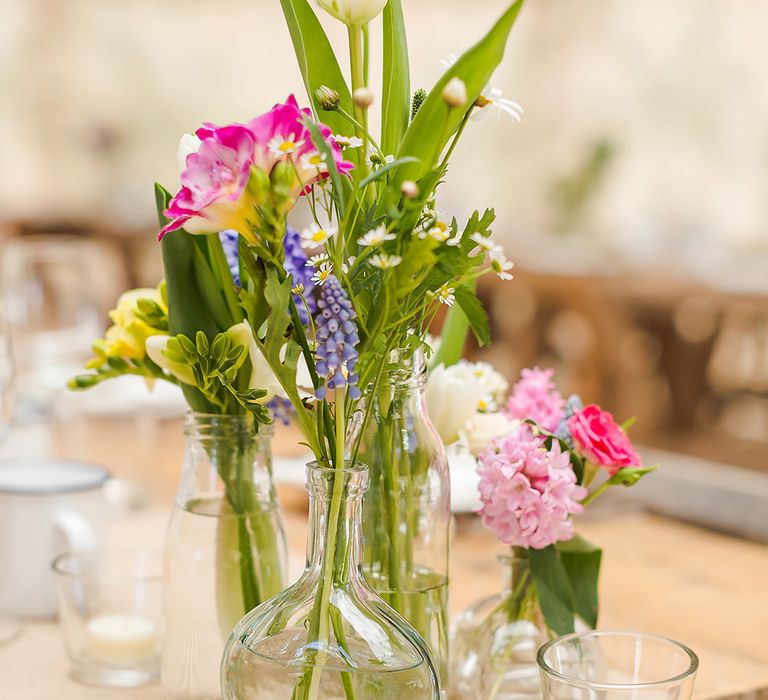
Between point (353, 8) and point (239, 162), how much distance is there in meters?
0.11

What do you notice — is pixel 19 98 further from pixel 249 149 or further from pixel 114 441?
pixel 249 149

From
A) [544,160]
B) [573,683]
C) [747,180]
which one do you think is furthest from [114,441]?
[544,160]

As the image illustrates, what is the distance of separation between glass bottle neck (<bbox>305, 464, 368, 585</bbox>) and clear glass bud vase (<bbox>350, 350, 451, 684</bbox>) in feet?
0.24

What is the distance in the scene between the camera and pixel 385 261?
19.0 inches

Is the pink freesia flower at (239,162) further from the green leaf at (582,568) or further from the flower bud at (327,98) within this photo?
the green leaf at (582,568)

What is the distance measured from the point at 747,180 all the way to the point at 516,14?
4.86 metres

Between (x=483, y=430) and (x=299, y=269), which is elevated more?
(x=299, y=269)

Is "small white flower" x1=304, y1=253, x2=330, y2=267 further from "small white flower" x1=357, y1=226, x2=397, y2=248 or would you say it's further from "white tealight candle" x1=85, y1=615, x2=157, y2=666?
"white tealight candle" x1=85, y1=615, x2=157, y2=666

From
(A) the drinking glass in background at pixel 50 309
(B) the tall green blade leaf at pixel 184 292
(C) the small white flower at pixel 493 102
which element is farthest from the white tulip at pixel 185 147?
(A) the drinking glass in background at pixel 50 309

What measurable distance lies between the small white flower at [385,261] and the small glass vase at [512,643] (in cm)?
28

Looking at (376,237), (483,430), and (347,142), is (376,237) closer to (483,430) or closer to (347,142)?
(347,142)

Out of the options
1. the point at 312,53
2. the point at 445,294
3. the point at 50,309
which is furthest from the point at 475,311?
the point at 50,309

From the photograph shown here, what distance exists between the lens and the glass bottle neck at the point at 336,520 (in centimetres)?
53

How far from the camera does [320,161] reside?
500 millimetres
